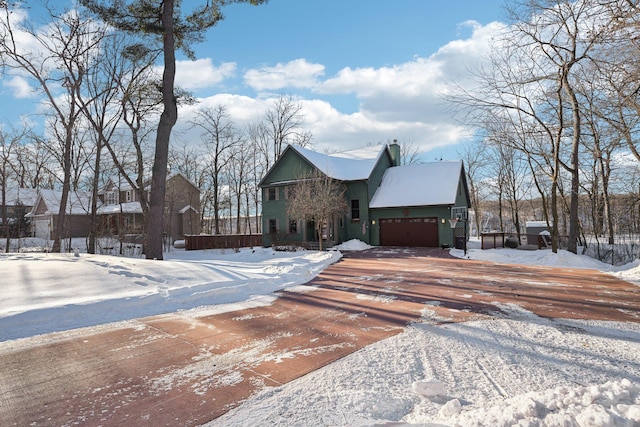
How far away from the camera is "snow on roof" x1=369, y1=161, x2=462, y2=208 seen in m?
22.9

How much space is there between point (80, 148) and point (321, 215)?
18.9m

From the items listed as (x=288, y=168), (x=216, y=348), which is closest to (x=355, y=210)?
(x=288, y=168)

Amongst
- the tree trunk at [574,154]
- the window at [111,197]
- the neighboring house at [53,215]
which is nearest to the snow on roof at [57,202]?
the neighboring house at [53,215]

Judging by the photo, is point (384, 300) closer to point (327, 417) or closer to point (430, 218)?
point (327, 417)

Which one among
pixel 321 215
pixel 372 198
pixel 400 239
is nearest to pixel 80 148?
pixel 321 215

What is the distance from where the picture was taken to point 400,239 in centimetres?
2389

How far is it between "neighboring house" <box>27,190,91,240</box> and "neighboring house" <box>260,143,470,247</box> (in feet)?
67.3

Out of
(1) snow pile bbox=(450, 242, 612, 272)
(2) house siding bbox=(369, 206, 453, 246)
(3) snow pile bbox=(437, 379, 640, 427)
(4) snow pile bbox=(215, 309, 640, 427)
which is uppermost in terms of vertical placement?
(2) house siding bbox=(369, 206, 453, 246)

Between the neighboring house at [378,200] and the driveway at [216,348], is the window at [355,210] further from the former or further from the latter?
the driveway at [216,348]

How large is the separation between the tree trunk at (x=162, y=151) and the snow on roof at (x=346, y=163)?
11.8 meters

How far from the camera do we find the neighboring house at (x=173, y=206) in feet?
111

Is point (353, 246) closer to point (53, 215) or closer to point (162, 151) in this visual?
point (162, 151)

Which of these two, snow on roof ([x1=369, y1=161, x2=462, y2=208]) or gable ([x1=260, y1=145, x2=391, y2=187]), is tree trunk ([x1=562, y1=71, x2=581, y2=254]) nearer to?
snow on roof ([x1=369, y1=161, x2=462, y2=208])

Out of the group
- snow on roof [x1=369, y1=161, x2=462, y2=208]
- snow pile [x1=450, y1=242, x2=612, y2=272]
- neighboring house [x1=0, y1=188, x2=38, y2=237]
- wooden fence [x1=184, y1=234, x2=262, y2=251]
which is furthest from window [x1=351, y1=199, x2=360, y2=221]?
neighboring house [x1=0, y1=188, x2=38, y2=237]
